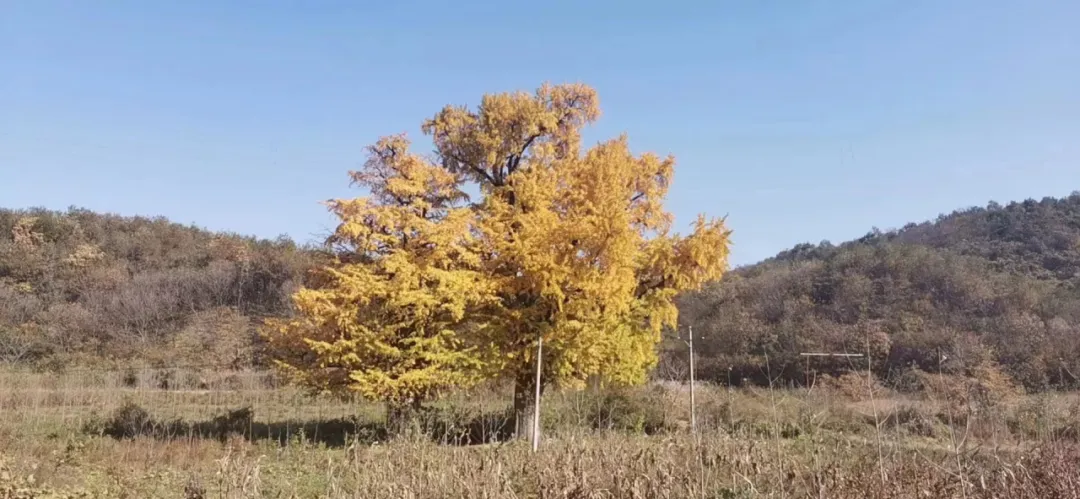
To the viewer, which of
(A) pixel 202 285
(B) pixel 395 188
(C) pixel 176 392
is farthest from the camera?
(A) pixel 202 285

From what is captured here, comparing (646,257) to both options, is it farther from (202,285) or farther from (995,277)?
(202,285)

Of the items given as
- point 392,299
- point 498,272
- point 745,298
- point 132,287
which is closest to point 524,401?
point 498,272

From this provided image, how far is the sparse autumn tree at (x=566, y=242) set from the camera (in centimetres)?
1362

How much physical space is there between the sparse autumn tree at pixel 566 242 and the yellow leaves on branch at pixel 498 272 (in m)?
0.03

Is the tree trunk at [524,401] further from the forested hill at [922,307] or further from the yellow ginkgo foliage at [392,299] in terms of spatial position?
the forested hill at [922,307]

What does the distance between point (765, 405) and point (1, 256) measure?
156 ft

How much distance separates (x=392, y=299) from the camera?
13555mm

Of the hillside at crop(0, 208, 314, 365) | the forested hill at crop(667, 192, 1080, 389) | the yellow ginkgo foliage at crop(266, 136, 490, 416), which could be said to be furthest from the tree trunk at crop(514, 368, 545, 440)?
the hillside at crop(0, 208, 314, 365)

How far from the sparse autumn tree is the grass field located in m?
1.48

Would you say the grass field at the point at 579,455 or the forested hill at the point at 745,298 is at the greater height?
the forested hill at the point at 745,298

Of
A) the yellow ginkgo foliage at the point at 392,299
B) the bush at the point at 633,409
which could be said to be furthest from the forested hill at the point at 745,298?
the yellow ginkgo foliage at the point at 392,299

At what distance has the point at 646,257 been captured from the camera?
48.9 feet

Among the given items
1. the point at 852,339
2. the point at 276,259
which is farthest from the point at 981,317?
the point at 276,259

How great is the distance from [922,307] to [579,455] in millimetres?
34600
